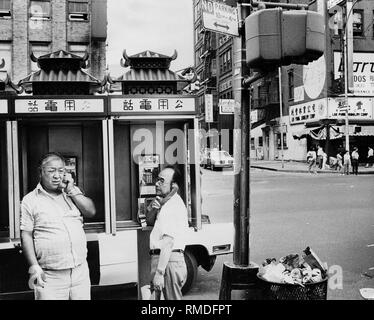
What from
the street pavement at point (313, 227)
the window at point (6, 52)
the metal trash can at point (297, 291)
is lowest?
the street pavement at point (313, 227)

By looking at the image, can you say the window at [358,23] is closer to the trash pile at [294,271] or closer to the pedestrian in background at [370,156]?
the pedestrian in background at [370,156]

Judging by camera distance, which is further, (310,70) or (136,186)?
(310,70)

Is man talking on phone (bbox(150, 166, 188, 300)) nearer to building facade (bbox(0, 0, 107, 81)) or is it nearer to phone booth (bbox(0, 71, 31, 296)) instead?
phone booth (bbox(0, 71, 31, 296))

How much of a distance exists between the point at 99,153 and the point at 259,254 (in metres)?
3.13

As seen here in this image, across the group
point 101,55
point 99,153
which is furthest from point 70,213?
point 101,55

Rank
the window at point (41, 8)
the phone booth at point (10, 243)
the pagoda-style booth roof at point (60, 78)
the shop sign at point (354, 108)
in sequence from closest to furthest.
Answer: the phone booth at point (10, 243) < the pagoda-style booth roof at point (60, 78) < the window at point (41, 8) < the shop sign at point (354, 108)

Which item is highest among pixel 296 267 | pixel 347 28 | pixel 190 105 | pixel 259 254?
pixel 347 28

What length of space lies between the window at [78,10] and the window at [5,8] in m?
2.74

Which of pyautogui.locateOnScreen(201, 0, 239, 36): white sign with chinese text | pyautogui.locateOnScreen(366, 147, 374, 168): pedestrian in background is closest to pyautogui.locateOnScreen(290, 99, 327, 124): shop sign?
pyautogui.locateOnScreen(366, 147, 374, 168): pedestrian in background

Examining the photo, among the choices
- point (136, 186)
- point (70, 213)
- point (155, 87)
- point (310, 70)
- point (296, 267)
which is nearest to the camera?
point (70, 213)

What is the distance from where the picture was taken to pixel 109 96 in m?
5.02

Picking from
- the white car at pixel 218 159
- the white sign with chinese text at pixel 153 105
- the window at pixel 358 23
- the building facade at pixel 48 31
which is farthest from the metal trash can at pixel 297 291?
the window at pixel 358 23

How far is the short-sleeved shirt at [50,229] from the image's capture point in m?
3.52

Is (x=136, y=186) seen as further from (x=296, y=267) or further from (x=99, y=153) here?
(x=296, y=267)
